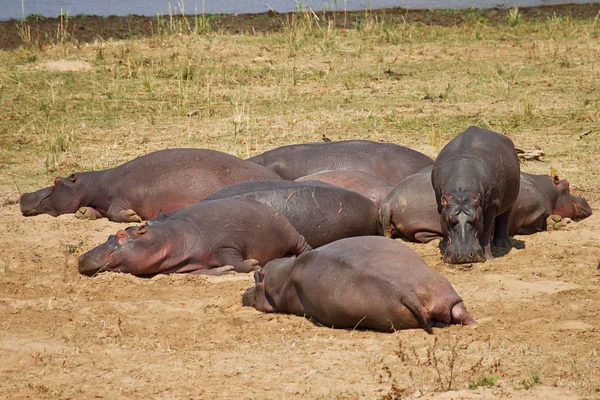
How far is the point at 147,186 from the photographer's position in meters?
8.96

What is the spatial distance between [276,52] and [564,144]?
21.8ft

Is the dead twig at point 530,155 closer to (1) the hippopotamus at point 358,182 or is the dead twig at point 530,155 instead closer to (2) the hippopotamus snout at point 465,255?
(1) the hippopotamus at point 358,182

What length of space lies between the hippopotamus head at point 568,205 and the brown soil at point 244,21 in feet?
37.8

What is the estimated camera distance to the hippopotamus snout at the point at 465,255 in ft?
23.6

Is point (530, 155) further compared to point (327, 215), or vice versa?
point (530, 155)

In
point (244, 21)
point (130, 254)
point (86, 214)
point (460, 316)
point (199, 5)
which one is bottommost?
point (86, 214)

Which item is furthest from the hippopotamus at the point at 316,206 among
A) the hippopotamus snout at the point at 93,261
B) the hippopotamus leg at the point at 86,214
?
the hippopotamus leg at the point at 86,214

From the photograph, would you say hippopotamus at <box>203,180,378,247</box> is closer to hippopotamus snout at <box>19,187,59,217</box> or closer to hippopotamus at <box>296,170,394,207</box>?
hippopotamus at <box>296,170,394,207</box>

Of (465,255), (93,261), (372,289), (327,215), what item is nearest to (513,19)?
(327,215)

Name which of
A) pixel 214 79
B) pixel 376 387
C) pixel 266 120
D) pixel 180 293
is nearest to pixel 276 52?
pixel 214 79

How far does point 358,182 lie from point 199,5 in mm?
19041

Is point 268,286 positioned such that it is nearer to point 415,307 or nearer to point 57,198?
point 415,307

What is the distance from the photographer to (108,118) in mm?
12602

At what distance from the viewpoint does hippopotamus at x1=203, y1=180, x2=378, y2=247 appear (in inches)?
307
